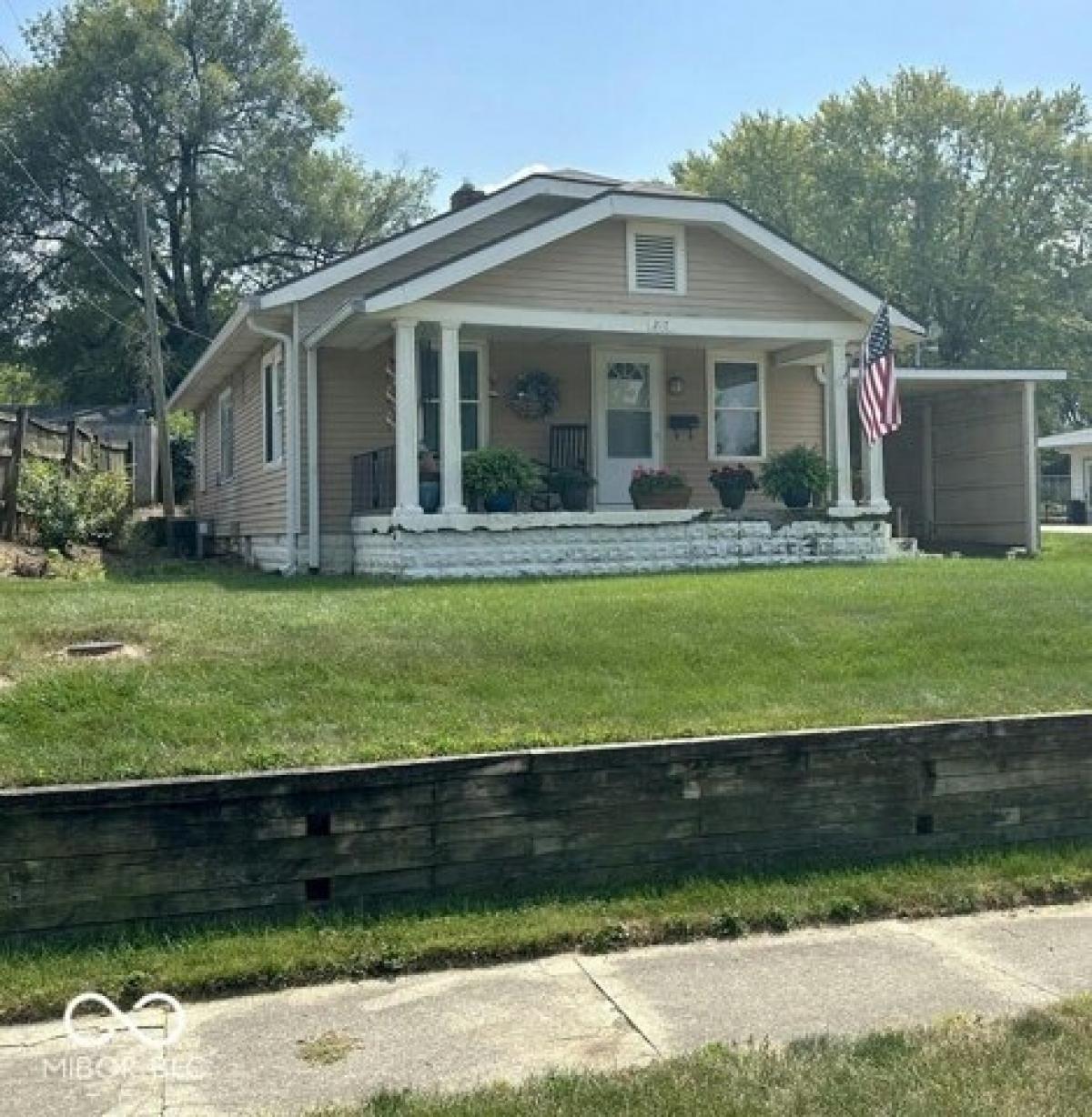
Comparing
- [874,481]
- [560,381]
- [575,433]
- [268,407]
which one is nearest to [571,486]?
[575,433]

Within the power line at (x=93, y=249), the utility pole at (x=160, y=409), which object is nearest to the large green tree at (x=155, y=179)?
the power line at (x=93, y=249)

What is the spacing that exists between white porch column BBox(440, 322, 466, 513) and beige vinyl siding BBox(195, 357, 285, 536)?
275 cm

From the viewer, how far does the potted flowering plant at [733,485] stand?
14.1 metres

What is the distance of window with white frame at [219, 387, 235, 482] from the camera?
1831cm

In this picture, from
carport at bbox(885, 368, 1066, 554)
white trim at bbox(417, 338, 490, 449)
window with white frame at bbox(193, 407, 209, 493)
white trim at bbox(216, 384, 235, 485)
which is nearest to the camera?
white trim at bbox(417, 338, 490, 449)

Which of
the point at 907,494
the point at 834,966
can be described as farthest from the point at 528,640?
the point at 907,494

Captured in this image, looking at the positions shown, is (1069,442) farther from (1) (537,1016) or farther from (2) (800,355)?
(1) (537,1016)

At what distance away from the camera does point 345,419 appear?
546 inches

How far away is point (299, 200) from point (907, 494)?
22.0 m

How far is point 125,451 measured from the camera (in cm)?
2281

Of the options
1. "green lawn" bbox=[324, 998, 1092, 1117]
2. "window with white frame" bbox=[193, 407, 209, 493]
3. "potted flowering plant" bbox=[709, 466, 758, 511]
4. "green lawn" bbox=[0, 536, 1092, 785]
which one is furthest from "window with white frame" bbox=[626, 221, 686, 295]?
"green lawn" bbox=[324, 998, 1092, 1117]

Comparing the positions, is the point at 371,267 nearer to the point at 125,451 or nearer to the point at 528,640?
the point at 528,640

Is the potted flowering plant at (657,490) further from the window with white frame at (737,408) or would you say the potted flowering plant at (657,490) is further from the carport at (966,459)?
the carport at (966,459)

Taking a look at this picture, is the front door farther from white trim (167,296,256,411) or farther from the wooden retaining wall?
the wooden retaining wall
